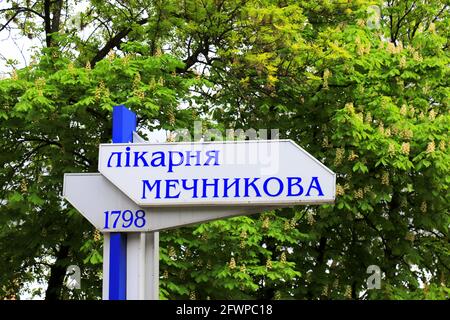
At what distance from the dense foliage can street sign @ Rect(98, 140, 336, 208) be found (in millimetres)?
4331

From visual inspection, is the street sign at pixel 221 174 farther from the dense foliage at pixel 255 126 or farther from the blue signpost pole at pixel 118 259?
the dense foliage at pixel 255 126

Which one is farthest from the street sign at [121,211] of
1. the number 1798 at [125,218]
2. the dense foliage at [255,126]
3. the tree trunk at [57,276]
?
the tree trunk at [57,276]

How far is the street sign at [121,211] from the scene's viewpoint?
810cm

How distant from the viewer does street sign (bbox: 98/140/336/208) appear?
7.83m

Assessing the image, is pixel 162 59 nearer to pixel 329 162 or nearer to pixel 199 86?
pixel 199 86

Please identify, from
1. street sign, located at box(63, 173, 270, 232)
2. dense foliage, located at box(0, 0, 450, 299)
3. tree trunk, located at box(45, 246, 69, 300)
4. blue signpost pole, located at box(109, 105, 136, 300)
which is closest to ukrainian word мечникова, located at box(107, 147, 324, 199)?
street sign, located at box(63, 173, 270, 232)

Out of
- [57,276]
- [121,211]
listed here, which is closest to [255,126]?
[57,276]

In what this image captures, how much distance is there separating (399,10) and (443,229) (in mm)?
4843

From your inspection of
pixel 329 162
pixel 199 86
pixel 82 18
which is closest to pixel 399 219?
pixel 329 162

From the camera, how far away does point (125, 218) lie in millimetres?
8211

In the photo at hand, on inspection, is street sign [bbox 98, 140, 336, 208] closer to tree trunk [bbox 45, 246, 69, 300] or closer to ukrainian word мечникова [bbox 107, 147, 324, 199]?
ukrainian word мечникова [bbox 107, 147, 324, 199]

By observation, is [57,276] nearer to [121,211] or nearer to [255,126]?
[255,126]

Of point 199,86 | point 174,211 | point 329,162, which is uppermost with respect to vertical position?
point 199,86

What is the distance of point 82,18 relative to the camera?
55.5ft
